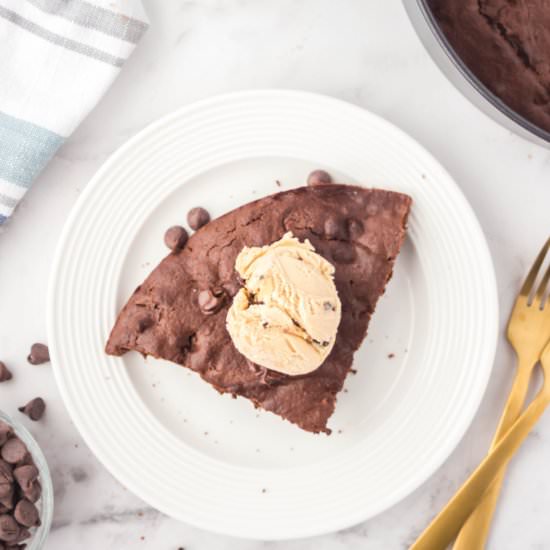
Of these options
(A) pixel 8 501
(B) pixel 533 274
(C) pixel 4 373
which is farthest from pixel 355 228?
(A) pixel 8 501

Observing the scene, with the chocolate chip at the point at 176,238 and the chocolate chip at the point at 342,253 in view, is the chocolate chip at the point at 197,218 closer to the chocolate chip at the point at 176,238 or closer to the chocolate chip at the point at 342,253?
the chocolate chip at the point at 176,238

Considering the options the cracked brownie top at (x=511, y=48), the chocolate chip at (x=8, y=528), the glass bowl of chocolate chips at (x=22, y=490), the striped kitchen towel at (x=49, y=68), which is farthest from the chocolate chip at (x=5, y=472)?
the cracked brownie top at (x=511, y=48)

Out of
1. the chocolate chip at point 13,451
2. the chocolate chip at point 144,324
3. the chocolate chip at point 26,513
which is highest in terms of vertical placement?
the chocolate chip at point 144,324

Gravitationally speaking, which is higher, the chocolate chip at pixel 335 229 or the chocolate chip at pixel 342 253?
the chocolate chip at pixel 335 229

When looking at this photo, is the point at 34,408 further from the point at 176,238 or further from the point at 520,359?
the point at 520,359

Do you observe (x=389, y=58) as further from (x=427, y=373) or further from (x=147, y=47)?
(x=427, y=373)

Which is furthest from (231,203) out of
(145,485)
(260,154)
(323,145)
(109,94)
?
(145,485)

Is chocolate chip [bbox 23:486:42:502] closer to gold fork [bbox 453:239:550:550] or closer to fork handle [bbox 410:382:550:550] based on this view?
fork handle [bbox 410:382:550:550]
